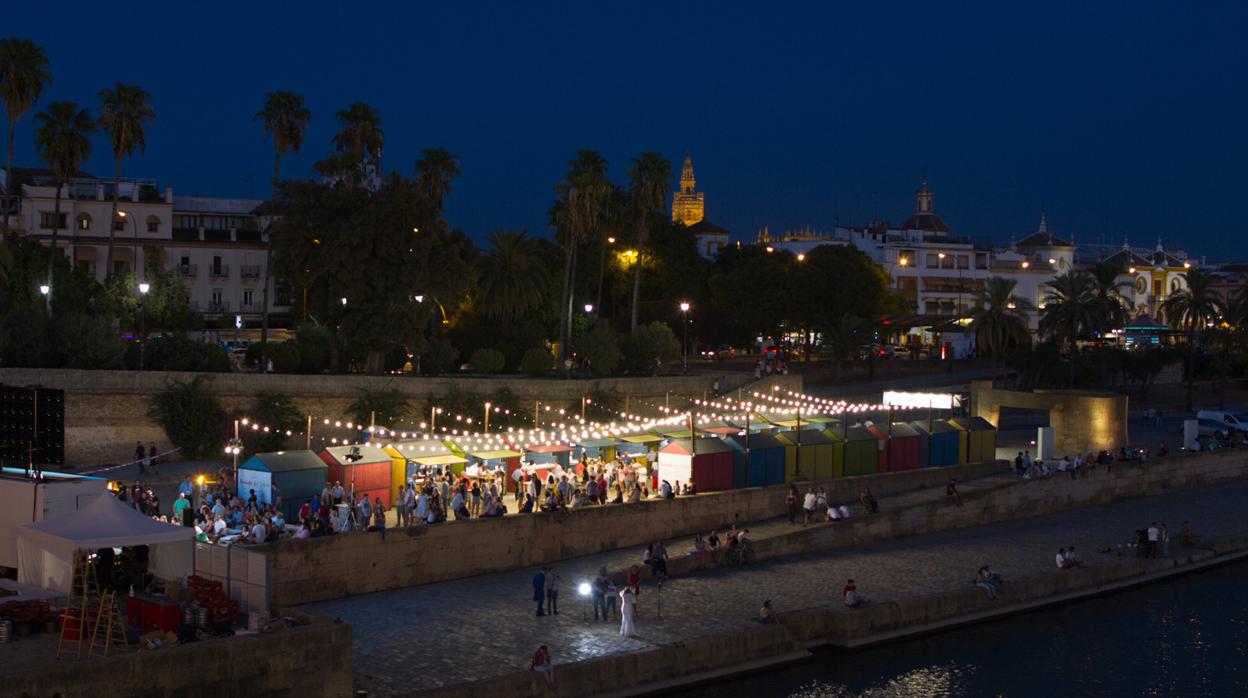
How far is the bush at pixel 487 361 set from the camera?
49.4 m

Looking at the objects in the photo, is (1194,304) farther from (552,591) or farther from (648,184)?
(552,591)

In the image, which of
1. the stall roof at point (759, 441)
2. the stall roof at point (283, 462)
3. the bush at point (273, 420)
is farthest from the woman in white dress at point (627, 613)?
the bush at point (273, 420)

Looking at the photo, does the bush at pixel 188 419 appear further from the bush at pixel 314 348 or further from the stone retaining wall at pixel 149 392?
the bush at pixel 314 348

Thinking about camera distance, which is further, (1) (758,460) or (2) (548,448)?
(1) (758,460)

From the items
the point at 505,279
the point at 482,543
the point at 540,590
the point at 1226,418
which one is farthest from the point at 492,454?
the point at 1226,418

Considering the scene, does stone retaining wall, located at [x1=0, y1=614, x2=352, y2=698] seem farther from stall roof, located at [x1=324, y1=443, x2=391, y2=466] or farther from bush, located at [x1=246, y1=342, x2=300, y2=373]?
bush, located at [x1=246, y1=342, x2=300, y2=373]

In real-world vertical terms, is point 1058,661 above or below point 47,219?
below

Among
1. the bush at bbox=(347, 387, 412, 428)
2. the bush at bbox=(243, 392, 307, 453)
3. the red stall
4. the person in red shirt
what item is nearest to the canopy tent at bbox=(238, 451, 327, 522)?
the red stall

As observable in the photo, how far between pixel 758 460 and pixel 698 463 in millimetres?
2368

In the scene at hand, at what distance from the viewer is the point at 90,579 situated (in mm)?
18125

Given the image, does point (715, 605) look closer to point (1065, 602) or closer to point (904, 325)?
point (1065, 602)

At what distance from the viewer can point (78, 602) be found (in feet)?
56.3

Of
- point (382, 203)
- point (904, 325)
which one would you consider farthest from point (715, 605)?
point (904, 325)

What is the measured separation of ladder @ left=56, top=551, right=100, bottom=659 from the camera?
52.4 ft
